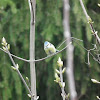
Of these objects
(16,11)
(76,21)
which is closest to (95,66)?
(76,21)

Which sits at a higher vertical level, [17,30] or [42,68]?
[17,30]

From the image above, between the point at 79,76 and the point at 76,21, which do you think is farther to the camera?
the point at 79,76

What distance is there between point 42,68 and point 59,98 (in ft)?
1.66

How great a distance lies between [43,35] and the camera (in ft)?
9.25

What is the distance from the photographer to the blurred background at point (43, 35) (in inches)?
109

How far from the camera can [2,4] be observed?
279 cm

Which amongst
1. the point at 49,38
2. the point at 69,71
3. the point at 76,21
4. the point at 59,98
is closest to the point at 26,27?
the point at 49,38

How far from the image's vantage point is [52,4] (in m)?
2.86

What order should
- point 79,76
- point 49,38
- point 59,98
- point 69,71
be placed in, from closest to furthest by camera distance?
point 69,71 → point 49,38 → point 79,76 → point 59,98

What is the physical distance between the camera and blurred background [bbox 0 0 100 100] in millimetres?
2768

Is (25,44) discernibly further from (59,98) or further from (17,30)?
(59,98)

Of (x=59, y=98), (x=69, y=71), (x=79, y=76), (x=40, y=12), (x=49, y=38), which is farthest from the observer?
(x=59, y=98)

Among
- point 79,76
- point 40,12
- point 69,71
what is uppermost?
point 40,12

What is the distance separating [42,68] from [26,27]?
61 centimetres
